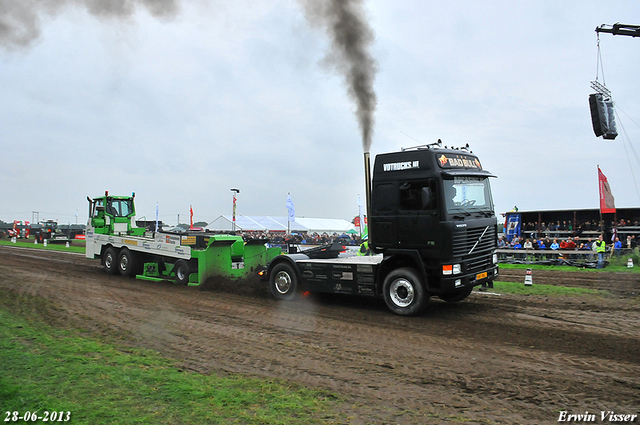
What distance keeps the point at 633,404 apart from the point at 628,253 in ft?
54.8

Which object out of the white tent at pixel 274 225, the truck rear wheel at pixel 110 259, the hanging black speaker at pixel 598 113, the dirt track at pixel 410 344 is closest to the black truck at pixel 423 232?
the dirt track at pixel 410 344

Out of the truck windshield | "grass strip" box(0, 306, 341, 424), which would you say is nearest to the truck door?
the truck windshield

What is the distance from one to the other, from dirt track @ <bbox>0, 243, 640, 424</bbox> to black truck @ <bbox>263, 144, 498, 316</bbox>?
0.57 metres

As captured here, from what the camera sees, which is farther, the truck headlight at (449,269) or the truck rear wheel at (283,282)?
the truck rear wheel at (283,282)

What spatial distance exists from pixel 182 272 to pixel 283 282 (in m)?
4.13

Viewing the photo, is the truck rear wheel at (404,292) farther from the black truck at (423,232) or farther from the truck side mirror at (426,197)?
the truck side mirror at (426,197)

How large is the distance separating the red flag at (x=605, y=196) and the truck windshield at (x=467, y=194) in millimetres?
12634

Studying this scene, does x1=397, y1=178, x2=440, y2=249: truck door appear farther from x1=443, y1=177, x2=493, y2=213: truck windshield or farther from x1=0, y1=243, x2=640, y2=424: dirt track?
x1=0, y1=243, x2=640, y2=424: dirt track

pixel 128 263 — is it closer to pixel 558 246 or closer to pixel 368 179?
pixel 368 179

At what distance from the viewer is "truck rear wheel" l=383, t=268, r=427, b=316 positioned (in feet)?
26.6

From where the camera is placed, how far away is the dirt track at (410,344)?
4.29 m

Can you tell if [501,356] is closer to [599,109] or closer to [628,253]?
[599,109]

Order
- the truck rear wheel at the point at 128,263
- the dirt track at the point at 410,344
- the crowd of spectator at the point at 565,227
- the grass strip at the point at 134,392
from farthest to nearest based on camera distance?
the crowd of spectator at the point at 565,227
the truck rear wheel at the point at 128,263
the dirt track at the point at 410,344
the grass strip at the point at 134,392

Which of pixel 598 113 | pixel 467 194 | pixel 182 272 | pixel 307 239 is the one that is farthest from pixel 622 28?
pixel 307 239
